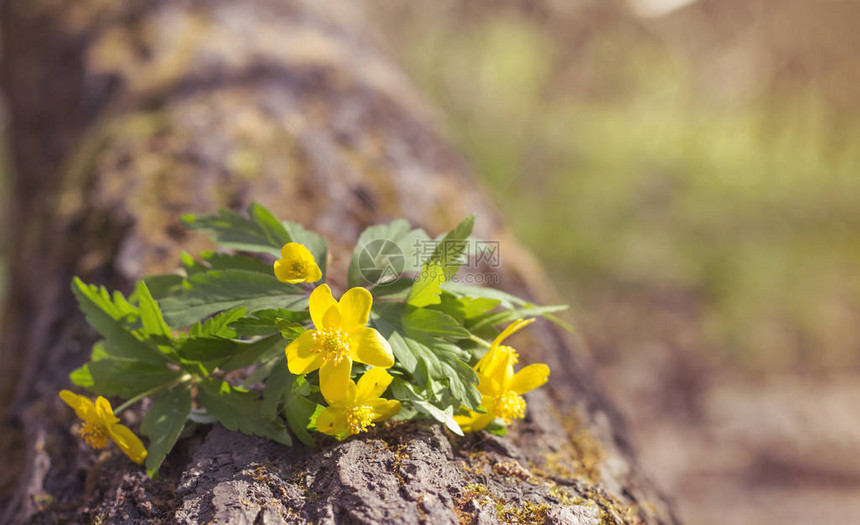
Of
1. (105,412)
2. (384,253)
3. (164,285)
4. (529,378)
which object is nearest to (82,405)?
(105,412)

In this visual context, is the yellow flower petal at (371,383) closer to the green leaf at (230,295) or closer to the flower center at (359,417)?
the flower center at (359,417)

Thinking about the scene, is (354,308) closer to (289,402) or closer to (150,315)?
(289,402)

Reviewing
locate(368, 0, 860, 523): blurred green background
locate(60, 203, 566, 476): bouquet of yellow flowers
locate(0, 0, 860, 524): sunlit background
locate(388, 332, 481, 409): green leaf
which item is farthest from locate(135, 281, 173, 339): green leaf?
locate(0, 0, 860, 524): sunlit background

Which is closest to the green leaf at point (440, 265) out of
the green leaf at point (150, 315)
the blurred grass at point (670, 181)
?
the green leaf at point (150, 315)

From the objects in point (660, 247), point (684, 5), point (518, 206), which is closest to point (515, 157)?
point (518, 206)

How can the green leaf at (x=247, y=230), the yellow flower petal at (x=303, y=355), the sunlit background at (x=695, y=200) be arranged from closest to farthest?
the yellow flower petal at (x=303, y=355)
the green leaf at (x=247, y=230)
the sunlit background at (x=695, y=200)

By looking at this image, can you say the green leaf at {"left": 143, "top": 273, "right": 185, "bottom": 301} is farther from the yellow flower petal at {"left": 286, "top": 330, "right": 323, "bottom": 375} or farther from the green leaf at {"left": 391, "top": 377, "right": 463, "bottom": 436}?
the green leaf at {"left": 391, "top": 377, "right": 463, "bottom": 436}

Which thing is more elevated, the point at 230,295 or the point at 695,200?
the point at 695,200
